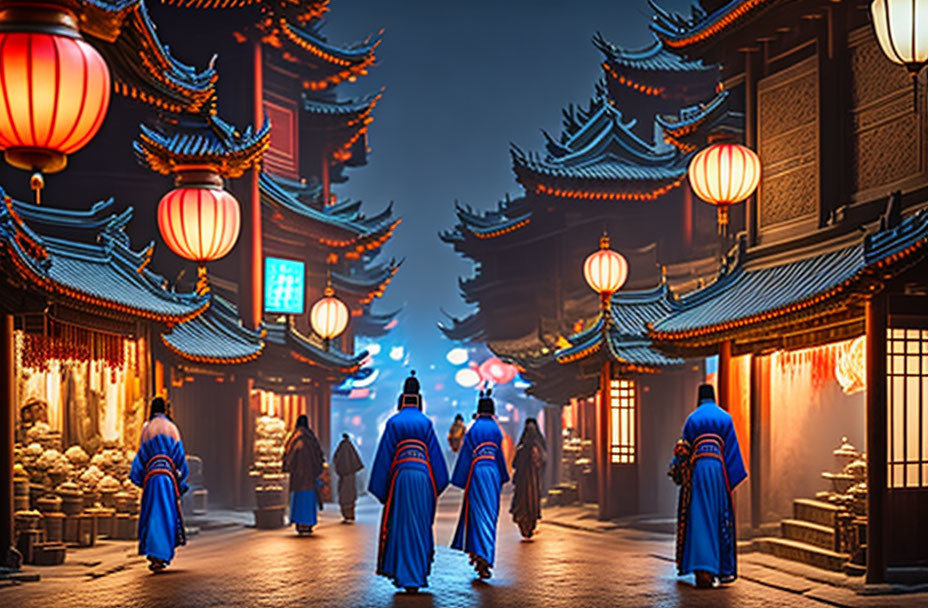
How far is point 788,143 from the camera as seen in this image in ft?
59.5

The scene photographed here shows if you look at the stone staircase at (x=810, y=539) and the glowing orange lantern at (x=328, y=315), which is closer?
the stone staircase at (x=810, y=539)

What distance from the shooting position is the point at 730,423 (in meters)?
14.1

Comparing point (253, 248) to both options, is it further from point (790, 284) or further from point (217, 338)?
point (790, 284)

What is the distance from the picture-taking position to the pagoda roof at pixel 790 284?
41.7 feet

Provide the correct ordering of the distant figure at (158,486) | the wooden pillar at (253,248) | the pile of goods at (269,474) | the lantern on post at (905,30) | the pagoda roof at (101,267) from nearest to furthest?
the lantern on post at (905,30) < the distant figure at (158,486) < the pagoda roof at (101,267) < the pile of goods at (269,474) < the wooden pillar at (253,248)

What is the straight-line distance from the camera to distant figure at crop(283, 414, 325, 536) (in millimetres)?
22375

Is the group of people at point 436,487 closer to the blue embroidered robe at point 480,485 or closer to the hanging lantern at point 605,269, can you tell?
the blue embroidered robe at point 480,485

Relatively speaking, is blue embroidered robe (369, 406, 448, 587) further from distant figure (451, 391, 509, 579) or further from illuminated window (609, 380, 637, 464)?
illuminated window (609, 380, 637, 464)

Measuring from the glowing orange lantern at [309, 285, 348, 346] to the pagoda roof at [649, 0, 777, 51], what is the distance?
11531 millimetres

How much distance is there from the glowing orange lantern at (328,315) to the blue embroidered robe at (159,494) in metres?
14.6

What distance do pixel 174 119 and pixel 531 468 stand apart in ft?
26.7

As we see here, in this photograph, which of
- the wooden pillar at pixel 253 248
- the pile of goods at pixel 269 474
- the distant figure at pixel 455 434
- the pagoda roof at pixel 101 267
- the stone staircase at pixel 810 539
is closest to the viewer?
the stone staircase at pixel 810 539

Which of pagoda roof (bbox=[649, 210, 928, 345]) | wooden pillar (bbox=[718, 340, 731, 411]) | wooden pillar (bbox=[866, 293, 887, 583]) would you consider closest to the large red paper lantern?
pagoda roof (bbox=[649, 210, 928, 345])

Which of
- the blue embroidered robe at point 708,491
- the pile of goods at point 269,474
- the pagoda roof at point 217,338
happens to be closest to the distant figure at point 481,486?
the blue embroidered robe at point 708,491
